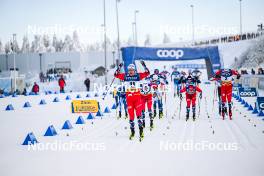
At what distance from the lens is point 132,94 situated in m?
10.8

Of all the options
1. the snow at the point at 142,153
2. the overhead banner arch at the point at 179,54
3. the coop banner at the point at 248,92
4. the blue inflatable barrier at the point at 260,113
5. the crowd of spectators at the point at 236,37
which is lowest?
the snow at the point at 142,153

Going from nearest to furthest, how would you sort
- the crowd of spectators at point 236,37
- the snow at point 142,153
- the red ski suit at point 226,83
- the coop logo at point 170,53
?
1. the snow at point 142,153
2. the red ski suit at point 226,83
3. the coop logo at point 170,53
4. the crowd of spectators at point 236,37

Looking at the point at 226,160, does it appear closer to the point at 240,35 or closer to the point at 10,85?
the point at 10,85

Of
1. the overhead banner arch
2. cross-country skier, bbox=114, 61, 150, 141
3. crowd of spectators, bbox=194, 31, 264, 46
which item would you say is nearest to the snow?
cross-country skier, bbox=114, 61, 150, 141

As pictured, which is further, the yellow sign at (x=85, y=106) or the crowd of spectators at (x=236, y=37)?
the crowd of spectators at (x=236, y=37)

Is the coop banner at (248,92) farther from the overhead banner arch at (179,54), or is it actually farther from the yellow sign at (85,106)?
the overhead banner arch at (179,54)

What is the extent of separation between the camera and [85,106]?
1847cm

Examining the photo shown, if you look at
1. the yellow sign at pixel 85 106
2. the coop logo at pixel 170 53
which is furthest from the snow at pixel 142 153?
the coop logo at pixel 170 53

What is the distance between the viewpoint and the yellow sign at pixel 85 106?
18172 millimetres

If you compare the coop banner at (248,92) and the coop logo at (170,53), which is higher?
the coop logo at (170,53)

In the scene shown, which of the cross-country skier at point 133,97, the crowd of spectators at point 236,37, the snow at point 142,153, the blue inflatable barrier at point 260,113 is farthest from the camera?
the crowd of spectators at point 236,37

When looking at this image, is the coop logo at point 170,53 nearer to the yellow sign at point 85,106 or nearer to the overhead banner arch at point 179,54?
the overhead banner arch at point 179,54

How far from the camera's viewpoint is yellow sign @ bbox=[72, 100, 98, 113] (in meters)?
18.2

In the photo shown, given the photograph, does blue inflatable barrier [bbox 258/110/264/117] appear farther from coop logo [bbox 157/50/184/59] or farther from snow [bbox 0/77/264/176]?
coop logo [bbox 157/50/184/59]
